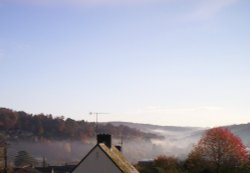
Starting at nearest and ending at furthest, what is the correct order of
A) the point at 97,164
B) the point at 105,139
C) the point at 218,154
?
the point at 97,164, the point at 105,139, the point at 218,154

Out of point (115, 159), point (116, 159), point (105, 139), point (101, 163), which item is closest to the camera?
point (101, 163)

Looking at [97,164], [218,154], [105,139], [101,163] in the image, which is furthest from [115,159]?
[218,154]

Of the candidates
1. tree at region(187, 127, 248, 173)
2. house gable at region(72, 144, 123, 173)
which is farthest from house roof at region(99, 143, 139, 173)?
tree at region(187, 127, 248, 173)

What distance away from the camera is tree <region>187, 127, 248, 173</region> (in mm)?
81438

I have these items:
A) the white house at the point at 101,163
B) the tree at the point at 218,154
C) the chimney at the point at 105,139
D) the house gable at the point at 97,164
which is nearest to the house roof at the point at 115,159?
the white house at the point at 101,163

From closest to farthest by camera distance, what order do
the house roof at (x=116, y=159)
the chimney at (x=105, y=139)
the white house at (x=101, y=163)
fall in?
the white house at (x=101, y=163)
the house roof at (x=116, y=159)
the chimney at (x=105, y=139)

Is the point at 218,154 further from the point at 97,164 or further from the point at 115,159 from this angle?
the point at 97,164

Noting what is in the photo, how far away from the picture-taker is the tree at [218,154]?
3206 inches

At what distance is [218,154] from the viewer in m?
84.4

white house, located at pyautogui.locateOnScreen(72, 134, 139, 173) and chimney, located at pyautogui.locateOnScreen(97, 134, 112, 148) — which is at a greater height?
chimney, located at pyautogui.locateOnScreen(97, 134, 112, 148)

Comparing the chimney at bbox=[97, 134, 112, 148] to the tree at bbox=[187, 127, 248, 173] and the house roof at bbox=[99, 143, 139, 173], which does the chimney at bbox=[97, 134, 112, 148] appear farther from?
the tree at bbox=[187, 127, 248, 173]

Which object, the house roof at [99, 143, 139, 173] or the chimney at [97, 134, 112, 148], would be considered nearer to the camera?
the house roof at [99, 143, 139, 173]

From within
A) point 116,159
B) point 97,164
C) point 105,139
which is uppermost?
point 105,139

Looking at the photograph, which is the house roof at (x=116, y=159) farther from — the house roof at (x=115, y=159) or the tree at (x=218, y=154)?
the tree at (x=218, y=154)
